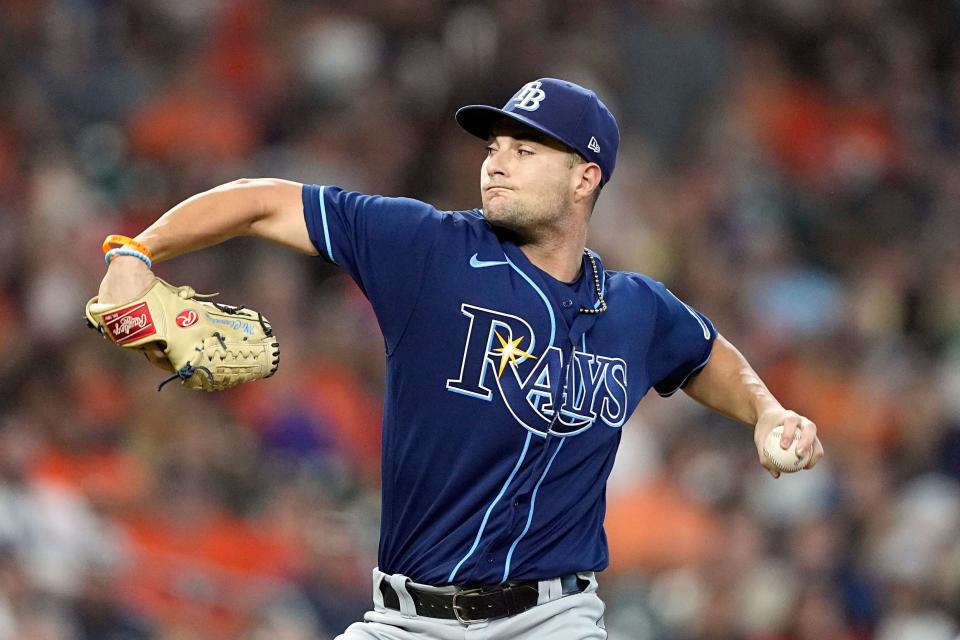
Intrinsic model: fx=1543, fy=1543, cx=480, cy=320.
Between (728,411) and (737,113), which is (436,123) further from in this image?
(728,411)

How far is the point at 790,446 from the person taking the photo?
12.5ft

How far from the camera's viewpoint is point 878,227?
9.59 m

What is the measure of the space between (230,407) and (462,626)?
3888 millimetres

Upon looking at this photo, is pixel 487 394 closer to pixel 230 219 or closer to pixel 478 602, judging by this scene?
pixel 478 602

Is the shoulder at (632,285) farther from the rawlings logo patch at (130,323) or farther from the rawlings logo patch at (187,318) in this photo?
the rawlings logo patch at (130,323)

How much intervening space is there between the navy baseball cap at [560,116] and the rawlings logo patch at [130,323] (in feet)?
3.36

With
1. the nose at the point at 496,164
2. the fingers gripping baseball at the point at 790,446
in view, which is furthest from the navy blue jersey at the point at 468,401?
the fingers gripping baseball at the point at 790,446

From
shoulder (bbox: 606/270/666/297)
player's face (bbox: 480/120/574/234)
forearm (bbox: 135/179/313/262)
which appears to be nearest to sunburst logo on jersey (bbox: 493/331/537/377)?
player's face (bbox: 480/120/574/234)

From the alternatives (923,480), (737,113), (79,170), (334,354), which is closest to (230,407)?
(334,354)

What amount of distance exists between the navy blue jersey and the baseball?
42 cm

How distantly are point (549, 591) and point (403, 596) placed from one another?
37 cm

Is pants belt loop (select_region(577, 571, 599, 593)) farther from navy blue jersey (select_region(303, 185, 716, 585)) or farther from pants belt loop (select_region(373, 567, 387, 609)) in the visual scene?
pants belt loop (select_region(373, 567, 387, 609))

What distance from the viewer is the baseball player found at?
3803mm

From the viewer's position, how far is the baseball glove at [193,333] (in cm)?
350
